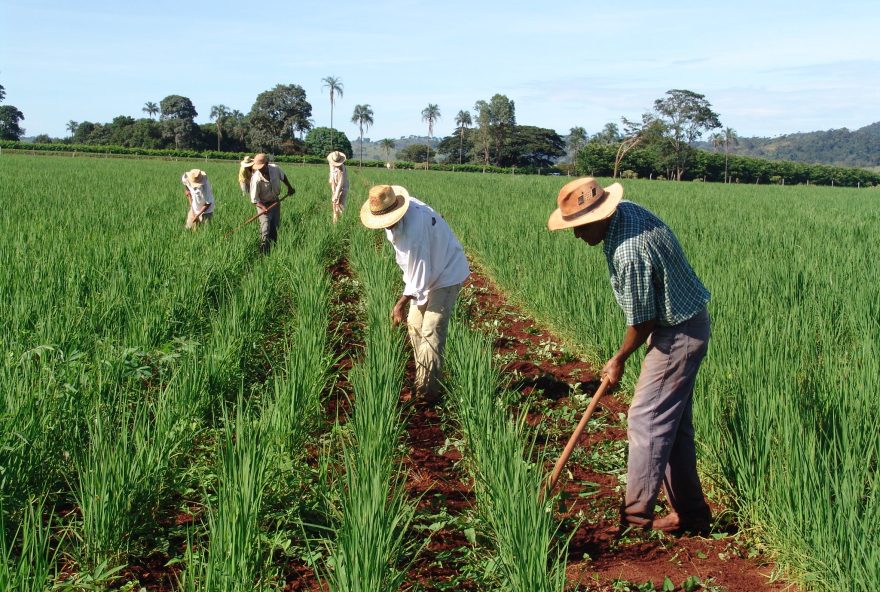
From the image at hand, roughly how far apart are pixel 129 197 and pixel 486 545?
11412mm

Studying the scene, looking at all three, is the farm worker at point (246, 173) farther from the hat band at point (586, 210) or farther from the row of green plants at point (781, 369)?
the hat band at point (586, 210)

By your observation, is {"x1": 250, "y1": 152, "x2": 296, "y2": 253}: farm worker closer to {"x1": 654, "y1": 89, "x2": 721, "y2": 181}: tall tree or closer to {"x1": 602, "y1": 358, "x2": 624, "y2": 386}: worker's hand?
{"x1": 602, "y1": 358, "x2": 624, "y2": 386}: worker's hand

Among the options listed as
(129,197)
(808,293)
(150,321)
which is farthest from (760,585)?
(129,197)

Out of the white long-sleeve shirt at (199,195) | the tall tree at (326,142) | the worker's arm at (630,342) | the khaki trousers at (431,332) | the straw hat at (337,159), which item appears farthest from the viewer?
the tall tree at (326,142)

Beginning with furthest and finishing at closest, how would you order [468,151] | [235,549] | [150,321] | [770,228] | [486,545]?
[468,151] → [770,228] → [150,321] → [486,545] → [235,549]

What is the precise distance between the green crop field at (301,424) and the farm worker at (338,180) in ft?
11.2

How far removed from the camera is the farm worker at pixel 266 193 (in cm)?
745

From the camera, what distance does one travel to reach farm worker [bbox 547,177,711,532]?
8.03ft

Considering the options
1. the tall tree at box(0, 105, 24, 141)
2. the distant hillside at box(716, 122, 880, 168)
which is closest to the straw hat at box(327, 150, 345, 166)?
the tall tree at box(0, 105, 24, 141)

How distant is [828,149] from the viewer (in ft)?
588

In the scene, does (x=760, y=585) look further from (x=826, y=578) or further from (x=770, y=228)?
(x=770, y=228)

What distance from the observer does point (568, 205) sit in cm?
248

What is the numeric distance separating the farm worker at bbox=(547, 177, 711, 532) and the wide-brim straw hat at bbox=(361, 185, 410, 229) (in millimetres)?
1161

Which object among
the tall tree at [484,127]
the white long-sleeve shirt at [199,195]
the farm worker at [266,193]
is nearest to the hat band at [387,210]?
the farm worker at [266,193]
